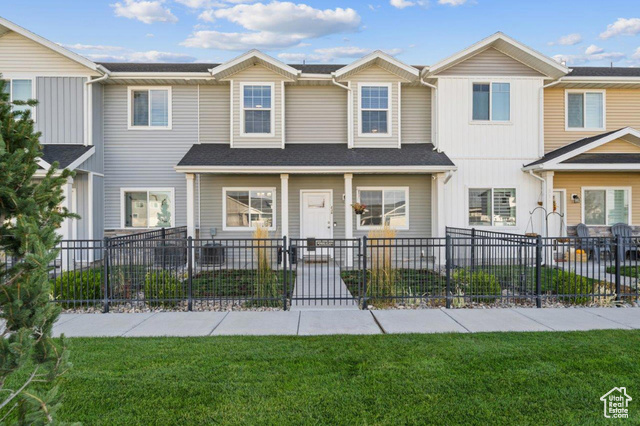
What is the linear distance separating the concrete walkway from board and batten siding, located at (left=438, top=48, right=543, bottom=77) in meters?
8.64

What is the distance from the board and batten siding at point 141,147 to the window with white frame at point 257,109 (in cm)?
180

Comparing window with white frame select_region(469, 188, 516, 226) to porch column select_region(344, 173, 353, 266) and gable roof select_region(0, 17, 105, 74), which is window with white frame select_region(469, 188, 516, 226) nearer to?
porch column select_region(344, 173, 353, 266)

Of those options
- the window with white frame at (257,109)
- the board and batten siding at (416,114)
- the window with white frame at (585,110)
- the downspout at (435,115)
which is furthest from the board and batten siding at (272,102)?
the window with white frame at (585,110)

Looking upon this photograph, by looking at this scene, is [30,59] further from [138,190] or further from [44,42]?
[138,190]

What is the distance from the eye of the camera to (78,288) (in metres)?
7.63

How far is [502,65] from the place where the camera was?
13.1 meters

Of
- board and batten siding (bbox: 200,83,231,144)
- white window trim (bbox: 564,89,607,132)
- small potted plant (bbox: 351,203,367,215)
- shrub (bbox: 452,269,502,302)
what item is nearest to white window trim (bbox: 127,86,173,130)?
board and batten siding (bbox: 200,83,231,144)

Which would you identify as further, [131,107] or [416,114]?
[416,114]

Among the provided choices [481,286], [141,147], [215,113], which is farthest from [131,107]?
[481,286]

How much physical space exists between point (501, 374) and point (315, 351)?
2123mm

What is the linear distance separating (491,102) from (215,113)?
935 centimetres

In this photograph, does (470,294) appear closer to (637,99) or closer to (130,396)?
(130,396)

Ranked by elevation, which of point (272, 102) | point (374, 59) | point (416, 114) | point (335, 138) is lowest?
point (335, 138)

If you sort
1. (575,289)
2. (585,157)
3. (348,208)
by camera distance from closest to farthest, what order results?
(575,289), (348,208), (585,157)
